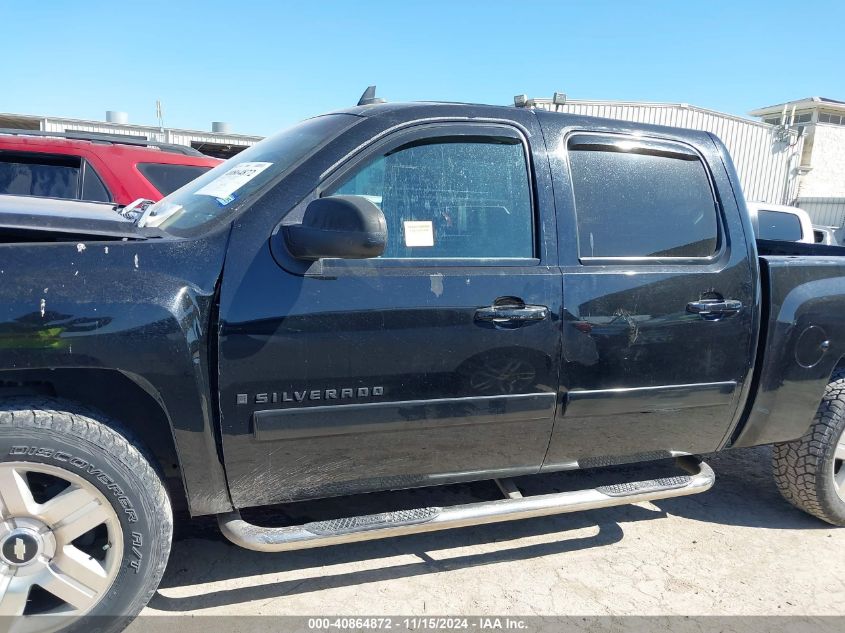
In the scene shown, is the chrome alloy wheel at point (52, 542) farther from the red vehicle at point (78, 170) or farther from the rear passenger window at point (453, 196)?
the red vehicle at point (78, 170)

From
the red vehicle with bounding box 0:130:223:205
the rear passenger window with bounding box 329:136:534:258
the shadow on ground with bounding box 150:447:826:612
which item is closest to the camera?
the rear passenger window with bounding box 329:136:534:258

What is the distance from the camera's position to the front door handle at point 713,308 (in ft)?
8.58

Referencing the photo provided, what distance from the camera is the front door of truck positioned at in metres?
2.08

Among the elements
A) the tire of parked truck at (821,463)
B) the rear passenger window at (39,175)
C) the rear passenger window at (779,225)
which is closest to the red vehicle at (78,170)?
the rear passenger window at (39,175)

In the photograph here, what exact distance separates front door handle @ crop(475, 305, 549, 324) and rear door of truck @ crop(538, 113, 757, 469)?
0.13 metres

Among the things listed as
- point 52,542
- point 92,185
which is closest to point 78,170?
point 92,185

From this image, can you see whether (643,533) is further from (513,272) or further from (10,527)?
(10,527)

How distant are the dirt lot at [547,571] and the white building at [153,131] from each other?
541 inches

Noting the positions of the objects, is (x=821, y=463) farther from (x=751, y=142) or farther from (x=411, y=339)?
(x=751, y=142)

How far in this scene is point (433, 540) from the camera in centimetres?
294

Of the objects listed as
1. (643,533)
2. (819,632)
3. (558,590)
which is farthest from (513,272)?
(819,632)

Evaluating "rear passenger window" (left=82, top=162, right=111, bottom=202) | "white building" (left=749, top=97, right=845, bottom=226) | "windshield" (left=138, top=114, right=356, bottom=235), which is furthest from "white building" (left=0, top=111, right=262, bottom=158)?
"white building" (left=749, top=97, right=845, bottom=226)

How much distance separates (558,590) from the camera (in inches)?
102

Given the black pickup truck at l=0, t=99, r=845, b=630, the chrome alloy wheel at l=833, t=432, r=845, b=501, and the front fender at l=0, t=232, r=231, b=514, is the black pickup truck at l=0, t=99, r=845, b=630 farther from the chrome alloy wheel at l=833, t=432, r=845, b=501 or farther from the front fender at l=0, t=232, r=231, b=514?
the chrome alloy wheel at l=833, t=432, r=845, b=501
